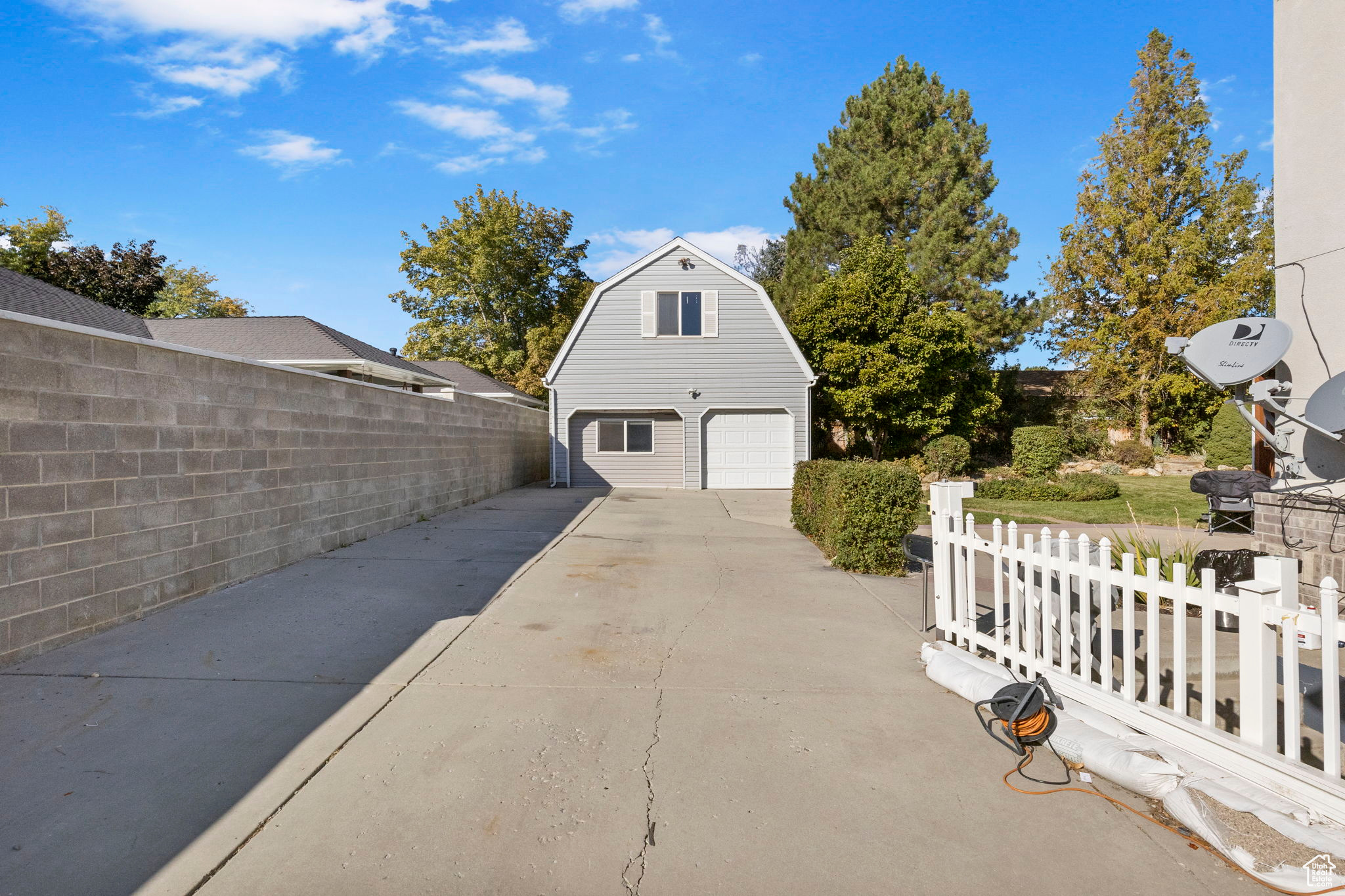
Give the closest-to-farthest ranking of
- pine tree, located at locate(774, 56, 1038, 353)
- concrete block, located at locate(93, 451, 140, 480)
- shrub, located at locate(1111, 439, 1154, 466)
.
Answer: concrete block, located at locate(93, 451, 140, 480) → shrub, located at locate(1111, 439, 1154, 466) → pine tree, located at locate(774, 56, 1038, 353)

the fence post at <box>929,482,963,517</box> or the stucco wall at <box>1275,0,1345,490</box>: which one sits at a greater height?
the stucco wall at <box>1275,0,1345,490</box>

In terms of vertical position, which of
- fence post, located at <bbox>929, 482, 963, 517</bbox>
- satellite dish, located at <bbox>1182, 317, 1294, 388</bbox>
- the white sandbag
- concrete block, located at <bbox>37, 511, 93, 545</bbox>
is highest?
satellite dish, located at <bbox>1182, 317, 1294, 388</bbox>

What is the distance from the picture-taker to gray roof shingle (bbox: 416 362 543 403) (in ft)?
80.8

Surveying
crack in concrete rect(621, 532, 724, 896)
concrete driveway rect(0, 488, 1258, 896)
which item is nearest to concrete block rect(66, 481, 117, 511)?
concrete driveway rect(0, 488, 1258, 896)

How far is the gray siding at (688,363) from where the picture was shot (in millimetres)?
18844

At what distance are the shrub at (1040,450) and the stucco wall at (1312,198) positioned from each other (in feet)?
42.2

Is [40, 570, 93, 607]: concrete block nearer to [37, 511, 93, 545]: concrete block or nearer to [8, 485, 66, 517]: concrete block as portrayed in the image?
[37, 511, 93, 545]: concrete block

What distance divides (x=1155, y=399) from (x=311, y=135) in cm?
2554

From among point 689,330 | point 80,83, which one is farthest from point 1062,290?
point 80,83

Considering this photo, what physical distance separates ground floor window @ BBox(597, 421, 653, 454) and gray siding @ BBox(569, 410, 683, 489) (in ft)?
0.31

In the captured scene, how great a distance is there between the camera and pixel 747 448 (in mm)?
19125

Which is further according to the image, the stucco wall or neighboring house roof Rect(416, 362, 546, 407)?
neighboring house roof Rect(416, 362, 546, 407)

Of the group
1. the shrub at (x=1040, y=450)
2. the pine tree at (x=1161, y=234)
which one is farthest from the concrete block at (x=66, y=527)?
the pine tree at (x=1161, y=234)

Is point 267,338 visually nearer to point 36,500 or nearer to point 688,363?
point 688,363
